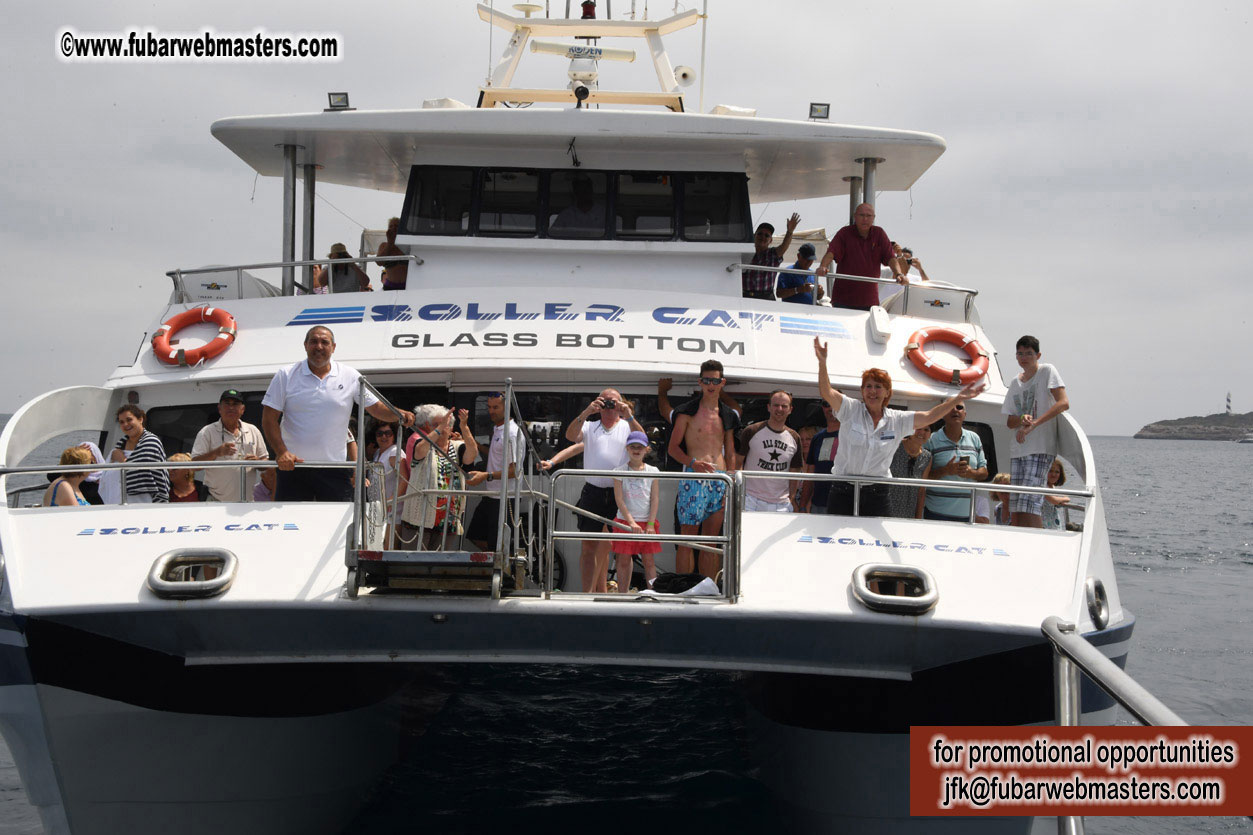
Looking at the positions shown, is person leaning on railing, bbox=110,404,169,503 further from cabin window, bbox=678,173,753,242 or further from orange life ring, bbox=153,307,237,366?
cabin window, bbox=678,173,753,242

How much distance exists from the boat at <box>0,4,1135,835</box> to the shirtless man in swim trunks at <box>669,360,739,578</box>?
28cm

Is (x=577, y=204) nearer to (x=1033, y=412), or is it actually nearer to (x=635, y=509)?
(x=635, y=509)

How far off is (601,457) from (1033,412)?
261 cm

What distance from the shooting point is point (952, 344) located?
7.41 meters

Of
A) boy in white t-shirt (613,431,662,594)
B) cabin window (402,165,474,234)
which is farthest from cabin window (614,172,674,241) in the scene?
boy in white t-shirt (613,431,662,594)

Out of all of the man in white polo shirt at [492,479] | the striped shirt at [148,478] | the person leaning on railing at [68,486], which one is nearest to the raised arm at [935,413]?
the man in white polo shirt at [492,479]

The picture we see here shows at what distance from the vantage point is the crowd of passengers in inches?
218

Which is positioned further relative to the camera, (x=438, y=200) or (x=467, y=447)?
(x=438, y=200)

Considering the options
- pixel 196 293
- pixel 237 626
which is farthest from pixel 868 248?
pixel 237 626

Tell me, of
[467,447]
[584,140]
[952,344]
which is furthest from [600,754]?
[584,140]

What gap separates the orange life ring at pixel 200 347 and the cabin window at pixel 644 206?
2963mm

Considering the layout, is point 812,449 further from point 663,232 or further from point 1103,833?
point 1103,833

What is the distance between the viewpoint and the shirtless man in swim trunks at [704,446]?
6.09 meters
